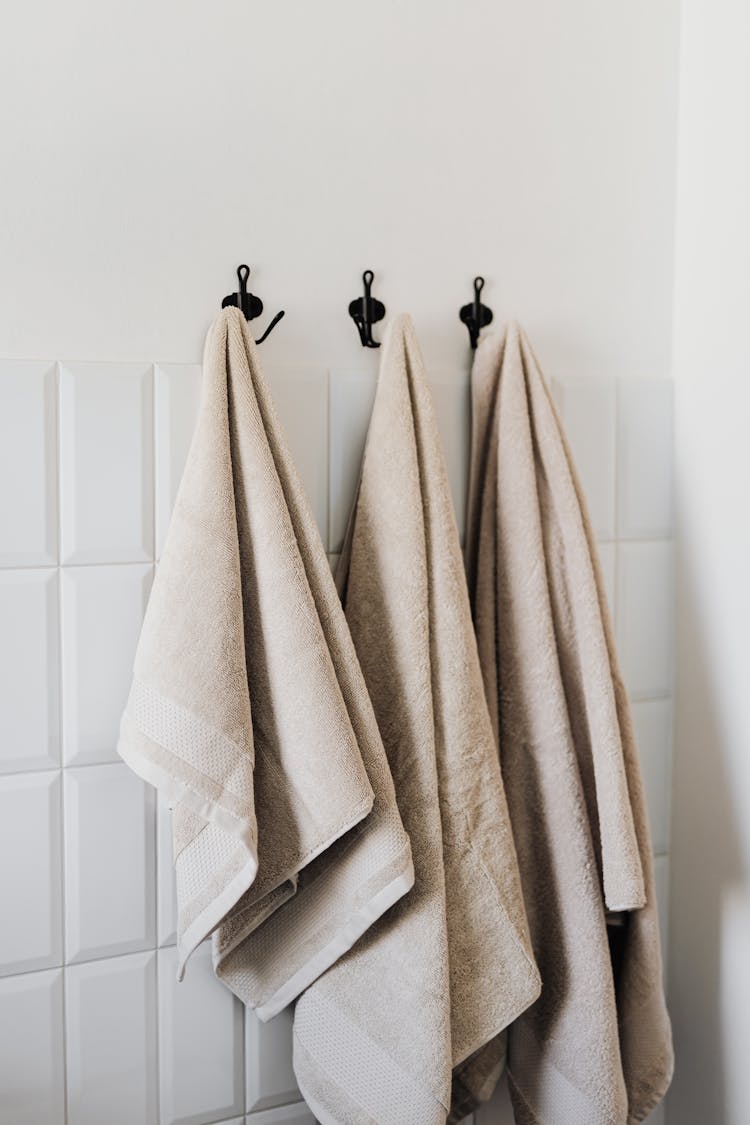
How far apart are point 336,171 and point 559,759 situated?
2.01 feet

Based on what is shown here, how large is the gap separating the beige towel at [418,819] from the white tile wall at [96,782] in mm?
83

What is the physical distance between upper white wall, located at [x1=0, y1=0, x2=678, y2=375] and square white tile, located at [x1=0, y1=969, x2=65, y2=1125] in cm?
55

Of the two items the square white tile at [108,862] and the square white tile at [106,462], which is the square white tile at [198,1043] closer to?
the square white tile at [108,862]

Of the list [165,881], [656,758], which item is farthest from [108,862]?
[656,758]

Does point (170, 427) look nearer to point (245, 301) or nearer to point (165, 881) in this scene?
point (245, 301)

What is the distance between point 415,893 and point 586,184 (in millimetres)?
759

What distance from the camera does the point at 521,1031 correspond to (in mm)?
1011

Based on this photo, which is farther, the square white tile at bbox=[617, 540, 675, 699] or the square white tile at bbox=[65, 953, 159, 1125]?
the square white tile at bbox=[617, 540, 675, 699]

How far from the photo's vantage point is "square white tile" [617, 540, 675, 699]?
1.14 m

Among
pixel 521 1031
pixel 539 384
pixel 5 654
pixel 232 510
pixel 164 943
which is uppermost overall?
pixel 539 384

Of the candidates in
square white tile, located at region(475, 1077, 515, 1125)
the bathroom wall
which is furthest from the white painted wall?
square white tile, located at region(475, 1077, 515, 1125)

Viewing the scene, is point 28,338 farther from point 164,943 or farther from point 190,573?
point 164,943

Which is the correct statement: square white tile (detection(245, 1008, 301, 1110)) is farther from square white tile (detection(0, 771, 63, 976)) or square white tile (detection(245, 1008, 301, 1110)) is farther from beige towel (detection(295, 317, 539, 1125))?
square white tile (detection(0, 771, 63, 976))

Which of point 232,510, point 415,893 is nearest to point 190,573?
point 232,510
